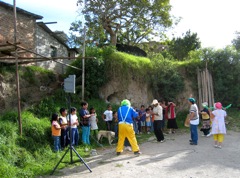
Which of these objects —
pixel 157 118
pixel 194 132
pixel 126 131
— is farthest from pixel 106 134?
pixel 194 132

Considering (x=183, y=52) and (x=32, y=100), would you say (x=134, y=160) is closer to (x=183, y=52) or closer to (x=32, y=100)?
(x=32, y=100)

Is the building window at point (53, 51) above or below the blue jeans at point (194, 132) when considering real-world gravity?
above

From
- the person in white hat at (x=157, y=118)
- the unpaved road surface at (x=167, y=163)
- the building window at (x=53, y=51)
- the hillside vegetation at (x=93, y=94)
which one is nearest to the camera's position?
the unpaved road surface at (x=167, y=163)

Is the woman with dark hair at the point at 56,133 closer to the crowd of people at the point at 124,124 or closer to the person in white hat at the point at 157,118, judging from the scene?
the crowd of people at the point at 124,124

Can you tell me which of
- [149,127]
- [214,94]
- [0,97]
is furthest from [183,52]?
[0,97]

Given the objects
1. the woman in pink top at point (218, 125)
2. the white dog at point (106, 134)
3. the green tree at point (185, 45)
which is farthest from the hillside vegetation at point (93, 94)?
the green tree at point (185, 45)

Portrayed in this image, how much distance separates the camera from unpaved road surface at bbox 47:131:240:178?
5719mm

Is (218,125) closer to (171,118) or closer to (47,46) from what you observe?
(171,118)

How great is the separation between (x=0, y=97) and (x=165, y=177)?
853cm

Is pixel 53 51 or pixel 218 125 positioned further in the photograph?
pixel 53 51

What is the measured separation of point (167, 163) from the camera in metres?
6.58

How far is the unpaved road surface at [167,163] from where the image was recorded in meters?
5.72

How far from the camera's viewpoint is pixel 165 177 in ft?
17.9

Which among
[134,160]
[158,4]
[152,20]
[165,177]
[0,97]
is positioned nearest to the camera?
[165,177]
